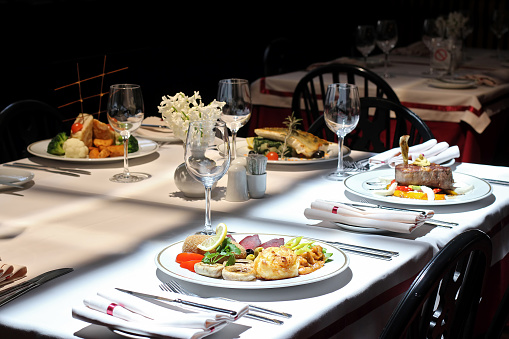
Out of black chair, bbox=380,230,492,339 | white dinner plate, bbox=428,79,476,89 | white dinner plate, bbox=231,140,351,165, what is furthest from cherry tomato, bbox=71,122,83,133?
white dinner plate, bbox=428,79,476,89

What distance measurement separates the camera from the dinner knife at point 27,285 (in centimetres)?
124

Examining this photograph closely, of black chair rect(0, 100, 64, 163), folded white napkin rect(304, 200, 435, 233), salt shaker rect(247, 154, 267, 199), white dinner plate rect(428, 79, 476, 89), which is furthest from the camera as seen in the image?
white dinner plate rect(428, 79, 476, 89)

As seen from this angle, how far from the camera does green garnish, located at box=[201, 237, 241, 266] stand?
1309 mm

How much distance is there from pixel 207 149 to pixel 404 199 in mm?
576

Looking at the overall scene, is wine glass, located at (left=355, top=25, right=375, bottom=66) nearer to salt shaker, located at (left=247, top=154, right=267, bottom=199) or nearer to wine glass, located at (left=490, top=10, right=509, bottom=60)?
wine glass, located at (left=490, top=10, right=509, bottom=60)

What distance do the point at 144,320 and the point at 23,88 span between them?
11.0ft

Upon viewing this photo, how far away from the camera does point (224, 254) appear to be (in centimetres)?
133

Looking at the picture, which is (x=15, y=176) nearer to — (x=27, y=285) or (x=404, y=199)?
(x=27, y=285)

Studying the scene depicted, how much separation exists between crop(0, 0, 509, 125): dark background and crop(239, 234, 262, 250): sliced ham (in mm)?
1857

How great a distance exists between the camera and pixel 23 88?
13.7 feet

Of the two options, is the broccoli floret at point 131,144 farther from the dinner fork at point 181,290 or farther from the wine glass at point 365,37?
the wine glass at point 365,37

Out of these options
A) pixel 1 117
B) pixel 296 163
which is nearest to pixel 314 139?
pixel 296 163

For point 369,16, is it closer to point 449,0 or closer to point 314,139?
point 449,0

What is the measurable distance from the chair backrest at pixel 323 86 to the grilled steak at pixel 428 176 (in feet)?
4.14
